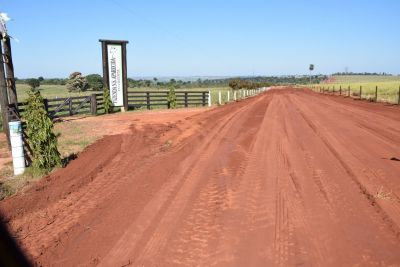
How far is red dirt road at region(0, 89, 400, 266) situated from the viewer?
4.70 meters

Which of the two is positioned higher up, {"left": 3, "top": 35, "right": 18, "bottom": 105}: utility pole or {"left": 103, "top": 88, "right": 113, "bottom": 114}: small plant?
{"left": 3, "top": 35, "right": 18, "bottom": 105}: utility pole

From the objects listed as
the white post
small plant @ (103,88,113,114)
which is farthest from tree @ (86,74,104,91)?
the white post

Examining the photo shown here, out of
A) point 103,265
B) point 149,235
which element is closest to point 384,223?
point 149,235

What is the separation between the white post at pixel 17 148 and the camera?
9.07 m

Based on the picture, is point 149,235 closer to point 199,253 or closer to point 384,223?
point 199,253

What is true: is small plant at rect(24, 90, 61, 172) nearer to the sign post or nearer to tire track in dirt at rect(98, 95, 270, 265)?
tire track in dirt at rect(98, 95, 270, 265)

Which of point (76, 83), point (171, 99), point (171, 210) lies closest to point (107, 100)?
point (171, 99)

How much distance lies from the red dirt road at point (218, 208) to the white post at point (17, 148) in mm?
941

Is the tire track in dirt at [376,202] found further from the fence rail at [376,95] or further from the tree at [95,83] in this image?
the tree at [95,83]

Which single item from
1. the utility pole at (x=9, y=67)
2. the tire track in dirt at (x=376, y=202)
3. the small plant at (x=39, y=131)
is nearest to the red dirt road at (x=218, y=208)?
the tire track in dirt at (x=376, y=202)

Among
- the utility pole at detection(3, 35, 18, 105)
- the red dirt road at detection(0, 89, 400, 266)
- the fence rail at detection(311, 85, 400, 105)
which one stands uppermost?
the utility pole at detection(3, 35, 18, 105)

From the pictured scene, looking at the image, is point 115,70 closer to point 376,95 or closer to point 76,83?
point 376,95

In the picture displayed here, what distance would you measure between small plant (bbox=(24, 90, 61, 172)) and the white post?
292mm

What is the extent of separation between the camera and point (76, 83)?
310ft
